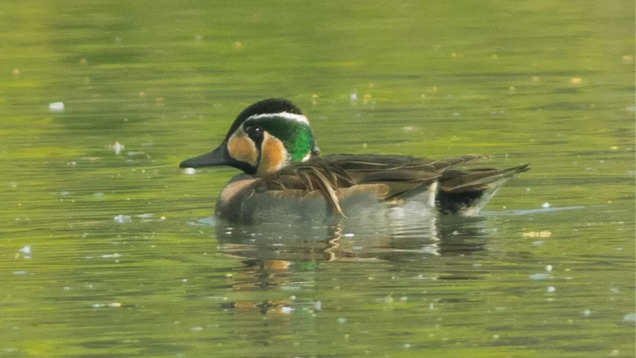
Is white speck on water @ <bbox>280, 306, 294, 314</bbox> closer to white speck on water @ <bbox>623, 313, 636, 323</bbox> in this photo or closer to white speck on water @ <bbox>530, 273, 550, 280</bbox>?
white speck on water @ <bbox>530, 273, 550, 280</bbox>

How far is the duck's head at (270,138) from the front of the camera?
14.3 metres

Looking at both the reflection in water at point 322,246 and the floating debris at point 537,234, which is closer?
the reflection in water at point 322,246

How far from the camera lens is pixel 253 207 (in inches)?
545

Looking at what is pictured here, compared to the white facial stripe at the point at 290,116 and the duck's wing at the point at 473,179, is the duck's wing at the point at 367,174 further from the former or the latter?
the white facial stripe at the point at 290,116

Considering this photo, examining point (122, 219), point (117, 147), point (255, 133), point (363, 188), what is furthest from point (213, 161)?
point (117, 147)

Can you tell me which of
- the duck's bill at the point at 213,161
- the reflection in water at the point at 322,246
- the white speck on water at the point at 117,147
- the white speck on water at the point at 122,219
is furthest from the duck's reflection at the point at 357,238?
the white speck on water at the point at 117,147

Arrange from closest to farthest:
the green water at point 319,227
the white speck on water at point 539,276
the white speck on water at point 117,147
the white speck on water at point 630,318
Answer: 1. the white speck on water at point 630,318
2. the green water at point 319,227
3. the white speck on water at point 539,276
4. the white speck on water at point 117,147

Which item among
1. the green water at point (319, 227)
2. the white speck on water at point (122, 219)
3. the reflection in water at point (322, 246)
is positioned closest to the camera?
the green water at point (319, 227)

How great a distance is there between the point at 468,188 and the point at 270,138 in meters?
1.70

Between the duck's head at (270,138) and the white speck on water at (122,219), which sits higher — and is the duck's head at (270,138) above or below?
above

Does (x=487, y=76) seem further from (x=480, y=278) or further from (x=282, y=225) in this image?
(x=480, y=278)

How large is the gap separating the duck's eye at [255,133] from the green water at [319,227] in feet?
2.42

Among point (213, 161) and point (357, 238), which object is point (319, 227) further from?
point (213, 161)

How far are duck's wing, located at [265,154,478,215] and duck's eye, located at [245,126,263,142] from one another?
0.66m
